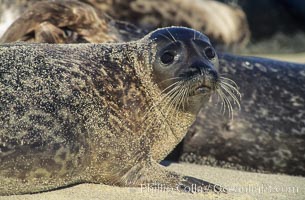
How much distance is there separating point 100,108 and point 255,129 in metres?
1.99

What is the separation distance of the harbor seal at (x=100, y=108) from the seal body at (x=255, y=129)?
3.40ft

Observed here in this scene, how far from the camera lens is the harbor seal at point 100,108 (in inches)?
134

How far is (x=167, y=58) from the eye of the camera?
158 inches

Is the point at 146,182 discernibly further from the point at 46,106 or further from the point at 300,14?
the point at 300,14

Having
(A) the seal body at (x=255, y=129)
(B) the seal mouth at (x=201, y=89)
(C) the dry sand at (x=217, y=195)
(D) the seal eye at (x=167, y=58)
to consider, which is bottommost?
(C) the dry sand at (x=217, y=195)

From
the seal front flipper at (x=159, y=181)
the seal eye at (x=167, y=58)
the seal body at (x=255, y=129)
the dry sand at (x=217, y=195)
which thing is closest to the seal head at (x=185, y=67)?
the seal eye at (x=167, y=58)

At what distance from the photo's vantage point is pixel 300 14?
42.6 ft

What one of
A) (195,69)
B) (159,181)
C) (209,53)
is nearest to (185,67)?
(195,69)

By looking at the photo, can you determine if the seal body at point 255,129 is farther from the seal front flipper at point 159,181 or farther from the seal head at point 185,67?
the seal front flipper at point 159,181

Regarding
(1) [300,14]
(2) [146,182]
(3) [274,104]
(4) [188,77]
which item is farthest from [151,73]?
(1) [300,14]

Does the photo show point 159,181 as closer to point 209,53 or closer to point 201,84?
point 201,84

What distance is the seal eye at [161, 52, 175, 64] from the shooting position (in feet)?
13.1

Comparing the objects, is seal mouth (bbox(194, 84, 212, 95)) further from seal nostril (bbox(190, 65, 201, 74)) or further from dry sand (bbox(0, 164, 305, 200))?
A: dry sand (bbox(0, 164, 305, 200))

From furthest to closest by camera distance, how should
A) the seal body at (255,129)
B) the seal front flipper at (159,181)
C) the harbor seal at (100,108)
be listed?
the seal body at (255,129), the seal front flipper at (159,181), the harbor seal at (100,108)
